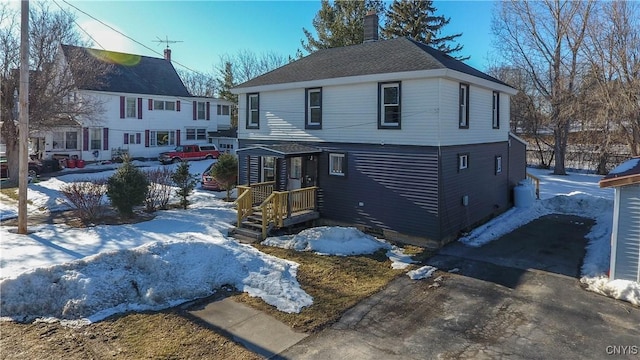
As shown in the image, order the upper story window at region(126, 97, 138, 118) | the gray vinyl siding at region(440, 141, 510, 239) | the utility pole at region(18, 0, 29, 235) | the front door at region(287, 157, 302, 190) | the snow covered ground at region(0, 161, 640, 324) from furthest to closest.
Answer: the upper story window at region(126, 97, 138, 118) → the front door at region(287, 157, 302, 190) → the gray vinyl siding at region(440, 141, 510, 239) → the utility pole at region(18, 0, 29, 235) → the snow covered ground at region(0, 161, 640, 324)

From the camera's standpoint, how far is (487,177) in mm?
16094

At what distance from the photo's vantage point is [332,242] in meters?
11.9

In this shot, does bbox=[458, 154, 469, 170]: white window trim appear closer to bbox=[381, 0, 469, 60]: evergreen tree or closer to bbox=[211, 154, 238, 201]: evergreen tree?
bbox=[211, 154, 238, 201]: evergreen tree

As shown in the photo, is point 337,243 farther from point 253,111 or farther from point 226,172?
point 226,172

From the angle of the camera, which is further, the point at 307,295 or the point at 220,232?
the point at 220,232

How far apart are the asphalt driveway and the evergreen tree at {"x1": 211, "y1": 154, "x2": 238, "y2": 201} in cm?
1040

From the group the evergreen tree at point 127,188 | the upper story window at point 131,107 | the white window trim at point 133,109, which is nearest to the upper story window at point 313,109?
the evergreen tree at point 127,188

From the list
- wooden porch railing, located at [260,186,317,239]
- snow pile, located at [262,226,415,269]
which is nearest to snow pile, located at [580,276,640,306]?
snow pile, located at [262,226,415,269]

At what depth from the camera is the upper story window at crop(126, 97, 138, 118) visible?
35.2 metres

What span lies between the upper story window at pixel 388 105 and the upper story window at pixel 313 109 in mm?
2443

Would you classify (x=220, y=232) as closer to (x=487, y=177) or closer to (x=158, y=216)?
(x=158, y=216)

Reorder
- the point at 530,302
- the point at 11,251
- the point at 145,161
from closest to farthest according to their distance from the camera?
the point at 530,302 → the point at 11,251 → the point at 145,161

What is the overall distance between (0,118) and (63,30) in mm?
6255

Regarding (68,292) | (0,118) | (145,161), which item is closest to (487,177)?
(68,292)
